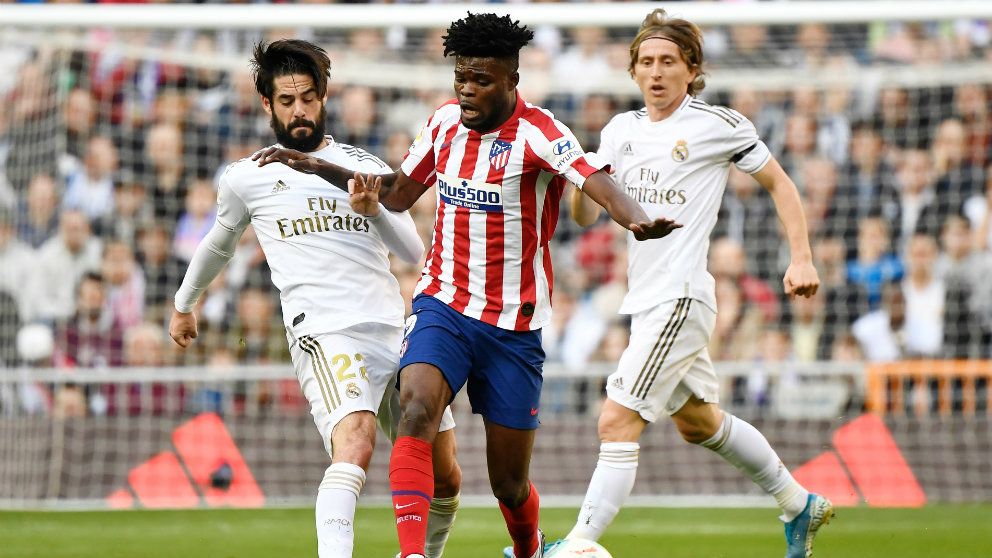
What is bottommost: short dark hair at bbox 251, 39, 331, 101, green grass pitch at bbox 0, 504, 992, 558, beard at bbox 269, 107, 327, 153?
green grass pitch at bbox 0, 504, 992, 558

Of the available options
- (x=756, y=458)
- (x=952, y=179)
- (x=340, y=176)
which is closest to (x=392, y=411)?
(x=340, y=176)

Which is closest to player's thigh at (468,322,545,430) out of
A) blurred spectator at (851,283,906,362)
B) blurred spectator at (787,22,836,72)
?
blurred spectator at (851,283,906,362)

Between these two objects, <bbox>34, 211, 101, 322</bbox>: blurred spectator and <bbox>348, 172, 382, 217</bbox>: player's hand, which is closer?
<bbox>348, 172, 382, 217</bbox>: player's hand

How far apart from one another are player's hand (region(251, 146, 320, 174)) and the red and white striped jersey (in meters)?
0.48

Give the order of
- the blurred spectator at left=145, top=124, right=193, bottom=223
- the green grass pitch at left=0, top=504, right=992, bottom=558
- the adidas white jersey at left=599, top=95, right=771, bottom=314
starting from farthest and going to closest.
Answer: the blurred spectator at left=145, top=124, right=193, bottom=223, the green grass pitch at left=0, top=504, right=992, bottom=558, the adidas white jersey at left=599, top=95, right=771, bottom=314

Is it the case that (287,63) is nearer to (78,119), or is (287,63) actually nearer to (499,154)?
(499,154)

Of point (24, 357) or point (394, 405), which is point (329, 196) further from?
point (24, 357)

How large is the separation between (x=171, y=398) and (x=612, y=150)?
5.57 m

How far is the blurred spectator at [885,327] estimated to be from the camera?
11.2 m

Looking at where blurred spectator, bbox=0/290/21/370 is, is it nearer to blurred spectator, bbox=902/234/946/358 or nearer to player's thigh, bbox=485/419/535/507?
player's thigh, bbox=485/419/535/507

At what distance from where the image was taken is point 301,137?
5723 millimetres

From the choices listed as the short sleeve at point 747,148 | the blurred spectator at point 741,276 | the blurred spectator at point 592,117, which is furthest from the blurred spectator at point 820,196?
the short sleeve at point 747,148

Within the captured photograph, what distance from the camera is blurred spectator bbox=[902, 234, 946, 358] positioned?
Result: 11.0 meters

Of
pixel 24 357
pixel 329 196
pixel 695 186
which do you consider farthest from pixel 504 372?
pixel 24 357
